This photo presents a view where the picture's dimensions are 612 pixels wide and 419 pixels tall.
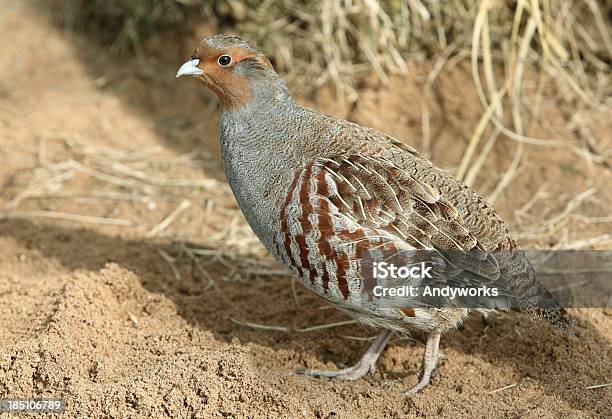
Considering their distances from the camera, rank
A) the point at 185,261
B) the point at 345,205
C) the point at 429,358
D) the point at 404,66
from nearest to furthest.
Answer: the point at 345,205 < the point at 429,358 < the point at 185,261 < the point at 404,66

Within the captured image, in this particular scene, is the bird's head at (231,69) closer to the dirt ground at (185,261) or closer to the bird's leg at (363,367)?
the dirt ground at (185,261)

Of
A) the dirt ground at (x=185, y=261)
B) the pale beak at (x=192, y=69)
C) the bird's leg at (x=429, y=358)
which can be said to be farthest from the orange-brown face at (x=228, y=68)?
the bird's leg at (x=429, y=358)

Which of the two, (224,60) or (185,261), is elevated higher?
(224,60)

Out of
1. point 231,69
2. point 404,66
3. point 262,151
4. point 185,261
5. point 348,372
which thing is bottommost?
point 185,261

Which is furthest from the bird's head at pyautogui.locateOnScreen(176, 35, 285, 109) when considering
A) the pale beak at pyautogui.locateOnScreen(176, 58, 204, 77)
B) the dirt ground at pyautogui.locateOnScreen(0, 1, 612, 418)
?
the dirt ground at pyautogui.locateOnScreen(0, 1, 612, 418)

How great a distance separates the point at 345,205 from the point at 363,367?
1.03 m

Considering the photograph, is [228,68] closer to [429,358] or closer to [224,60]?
[224,60]

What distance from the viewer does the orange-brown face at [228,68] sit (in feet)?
14.2

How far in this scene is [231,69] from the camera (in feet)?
14.3

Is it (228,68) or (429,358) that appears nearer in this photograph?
(429,358)

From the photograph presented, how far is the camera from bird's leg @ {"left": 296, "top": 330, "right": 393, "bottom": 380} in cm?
438

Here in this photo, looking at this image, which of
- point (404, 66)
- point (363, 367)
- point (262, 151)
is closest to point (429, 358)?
point (363, 367)

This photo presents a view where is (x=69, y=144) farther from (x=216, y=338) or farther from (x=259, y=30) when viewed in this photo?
(x=216, y=338)

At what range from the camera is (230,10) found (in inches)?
282
